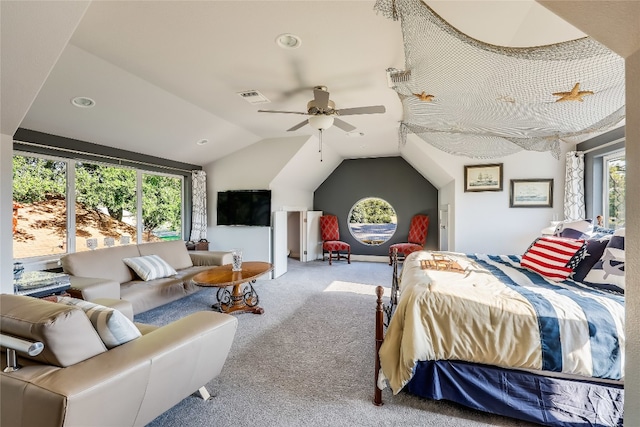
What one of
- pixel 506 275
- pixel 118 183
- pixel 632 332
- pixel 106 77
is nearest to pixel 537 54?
pixel 632 332

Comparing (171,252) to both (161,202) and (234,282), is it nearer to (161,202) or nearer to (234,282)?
(161,202)

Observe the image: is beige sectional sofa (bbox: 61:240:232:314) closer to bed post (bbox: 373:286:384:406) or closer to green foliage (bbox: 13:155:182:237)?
green foliage (bbox: 13:155:182:237)

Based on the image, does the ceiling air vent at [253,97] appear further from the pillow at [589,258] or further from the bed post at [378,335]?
the pillow at [589,258]

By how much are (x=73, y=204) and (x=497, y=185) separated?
6.16 metres

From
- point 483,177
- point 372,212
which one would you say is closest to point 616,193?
point 483,177

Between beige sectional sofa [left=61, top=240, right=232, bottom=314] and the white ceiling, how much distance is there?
162 centimetres

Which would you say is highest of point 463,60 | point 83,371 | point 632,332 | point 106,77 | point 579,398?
point 106,77

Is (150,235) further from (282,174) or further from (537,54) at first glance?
(537,54)

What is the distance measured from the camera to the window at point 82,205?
3461mm

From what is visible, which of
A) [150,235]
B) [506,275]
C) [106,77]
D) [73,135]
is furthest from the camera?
[150,235]

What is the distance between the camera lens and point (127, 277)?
3.78 meters

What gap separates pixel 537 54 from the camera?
1.35 metres

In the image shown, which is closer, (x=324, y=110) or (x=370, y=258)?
(x=324, y=110)

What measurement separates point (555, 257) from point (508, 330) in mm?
1294
